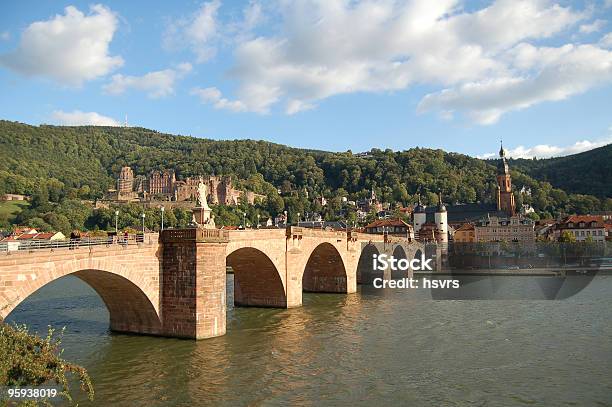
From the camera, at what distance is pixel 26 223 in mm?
96375

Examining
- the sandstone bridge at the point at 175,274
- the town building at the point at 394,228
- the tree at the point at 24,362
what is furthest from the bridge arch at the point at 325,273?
the town building at the point at 394,228

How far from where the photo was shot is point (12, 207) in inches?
4208

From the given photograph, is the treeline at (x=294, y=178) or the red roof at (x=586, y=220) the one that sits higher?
the treeline at (x=294, y=178)

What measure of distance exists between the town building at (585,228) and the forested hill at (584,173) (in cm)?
5499

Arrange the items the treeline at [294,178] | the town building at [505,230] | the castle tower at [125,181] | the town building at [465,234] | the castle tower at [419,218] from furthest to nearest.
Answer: the castle tower at [125,181] < the treeline at [294,178] < the castle tower at [419,218] < the town building at [465,234] < the town building at [505,230]

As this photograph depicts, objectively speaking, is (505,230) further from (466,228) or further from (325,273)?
(325,273)

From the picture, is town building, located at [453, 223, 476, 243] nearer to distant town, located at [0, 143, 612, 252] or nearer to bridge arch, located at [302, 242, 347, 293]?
distant town, located at [0, 143, 612, 252]

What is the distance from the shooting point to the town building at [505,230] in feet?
334

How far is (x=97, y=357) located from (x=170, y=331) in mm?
3337

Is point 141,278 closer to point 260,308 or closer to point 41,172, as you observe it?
point 260,308

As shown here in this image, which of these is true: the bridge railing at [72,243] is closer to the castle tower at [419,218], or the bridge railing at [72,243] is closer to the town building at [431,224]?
the town building at [431,224]

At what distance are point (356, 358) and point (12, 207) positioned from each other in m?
106

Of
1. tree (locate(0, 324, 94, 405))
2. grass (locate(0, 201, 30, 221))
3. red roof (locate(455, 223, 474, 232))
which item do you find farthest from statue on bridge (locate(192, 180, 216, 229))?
red roof (locate(455, 223, 474, 232))

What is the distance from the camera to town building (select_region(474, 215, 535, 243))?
10175 centimetres
